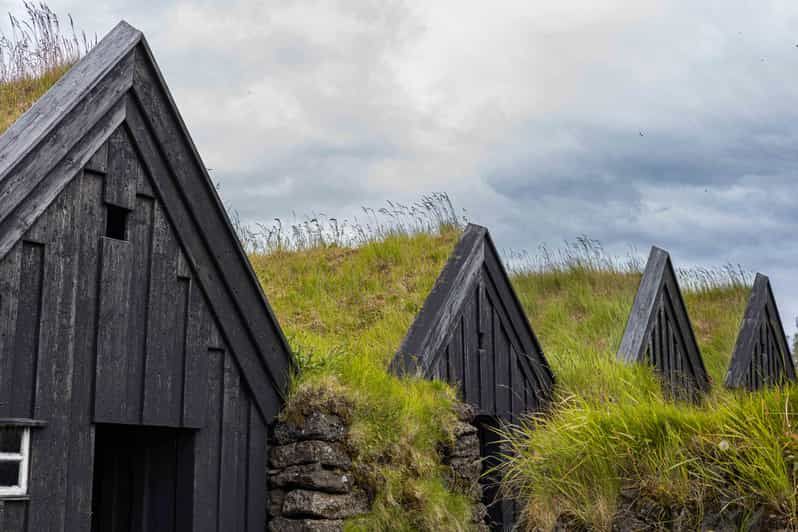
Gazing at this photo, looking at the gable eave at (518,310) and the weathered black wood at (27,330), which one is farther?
the gable eave at (518,310)

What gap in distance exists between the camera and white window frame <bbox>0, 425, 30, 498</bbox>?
557 centimetres

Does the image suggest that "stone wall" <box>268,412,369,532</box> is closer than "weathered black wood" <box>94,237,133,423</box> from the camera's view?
No

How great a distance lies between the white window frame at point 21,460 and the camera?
5.57 metres

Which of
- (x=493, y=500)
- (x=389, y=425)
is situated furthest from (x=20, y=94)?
(x=493, y=500)

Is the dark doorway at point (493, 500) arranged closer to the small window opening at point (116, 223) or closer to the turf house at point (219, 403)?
the turf house at point (219, 403)

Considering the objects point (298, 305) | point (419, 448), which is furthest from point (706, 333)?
point (419, 448)

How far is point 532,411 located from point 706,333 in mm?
9603

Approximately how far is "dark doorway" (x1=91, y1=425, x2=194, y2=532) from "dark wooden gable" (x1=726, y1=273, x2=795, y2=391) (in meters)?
10.3

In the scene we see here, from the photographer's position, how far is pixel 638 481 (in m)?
5.54

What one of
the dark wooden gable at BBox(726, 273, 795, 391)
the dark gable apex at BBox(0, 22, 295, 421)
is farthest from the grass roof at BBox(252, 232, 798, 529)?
the dark wooden gable at BBox(726, 273, 795, 391)

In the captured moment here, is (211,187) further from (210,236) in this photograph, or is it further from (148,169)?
(148,169)

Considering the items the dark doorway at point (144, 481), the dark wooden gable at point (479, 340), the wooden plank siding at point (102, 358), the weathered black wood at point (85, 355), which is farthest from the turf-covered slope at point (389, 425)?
the weathered black wood at point (85, 355)

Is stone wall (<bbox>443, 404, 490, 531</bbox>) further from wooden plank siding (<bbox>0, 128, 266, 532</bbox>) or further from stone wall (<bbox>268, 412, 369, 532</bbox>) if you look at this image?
wooden plank siding (<bbox>0, 128, 266, 532</bbox>)

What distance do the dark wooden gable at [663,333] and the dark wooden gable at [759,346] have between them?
0.79m
